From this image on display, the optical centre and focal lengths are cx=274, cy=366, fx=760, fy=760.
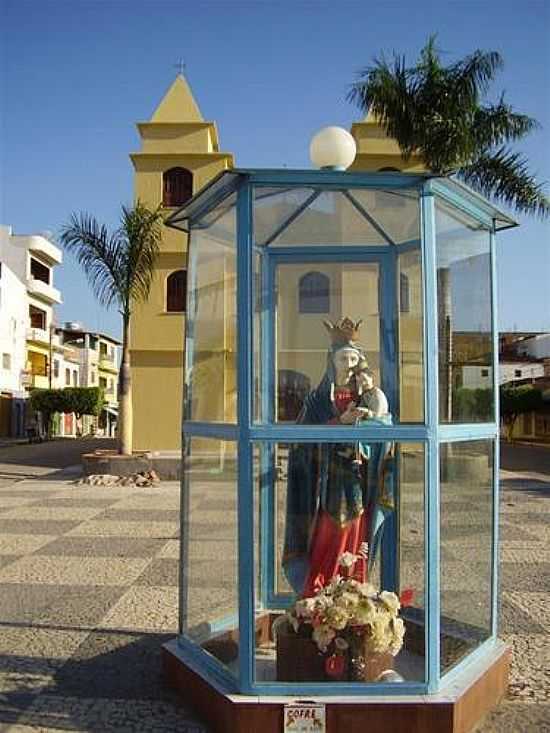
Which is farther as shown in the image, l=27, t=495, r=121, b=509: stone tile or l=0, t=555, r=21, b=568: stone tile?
l=27, t=495, r=121, b=509: stone tile

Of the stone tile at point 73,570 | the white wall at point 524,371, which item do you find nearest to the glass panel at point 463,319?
the stone tile at point 73,570

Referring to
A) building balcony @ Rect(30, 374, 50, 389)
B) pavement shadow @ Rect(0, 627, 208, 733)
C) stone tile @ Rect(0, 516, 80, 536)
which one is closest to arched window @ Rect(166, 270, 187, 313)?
stone tile @ Rect(0, 516, 80, 536)

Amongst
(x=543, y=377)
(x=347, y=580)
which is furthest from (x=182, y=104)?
(x=543, y=377)

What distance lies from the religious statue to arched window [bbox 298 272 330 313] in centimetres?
13

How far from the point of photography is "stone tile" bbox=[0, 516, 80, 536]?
9461mm

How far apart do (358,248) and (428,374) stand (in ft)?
3.46

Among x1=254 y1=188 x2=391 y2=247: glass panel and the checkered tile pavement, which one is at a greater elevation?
x1=254 y1=188 x2=391 y2=247: glass panel

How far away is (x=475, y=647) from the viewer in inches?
153

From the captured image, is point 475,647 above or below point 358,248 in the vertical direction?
below

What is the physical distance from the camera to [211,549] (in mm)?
3881

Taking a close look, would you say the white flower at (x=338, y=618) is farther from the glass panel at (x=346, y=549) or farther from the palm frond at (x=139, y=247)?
the palm frond at (x=139, y=247)

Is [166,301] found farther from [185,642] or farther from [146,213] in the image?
[185,642]

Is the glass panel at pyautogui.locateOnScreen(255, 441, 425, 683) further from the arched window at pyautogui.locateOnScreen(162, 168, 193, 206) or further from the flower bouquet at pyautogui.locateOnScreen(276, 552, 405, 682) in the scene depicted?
the arched window at pyautogui.locateOnScreen(162, 168, 193, 206)

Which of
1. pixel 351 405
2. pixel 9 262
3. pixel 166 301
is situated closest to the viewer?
pixel 351 405
